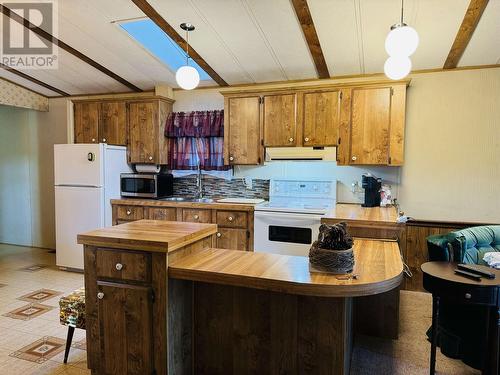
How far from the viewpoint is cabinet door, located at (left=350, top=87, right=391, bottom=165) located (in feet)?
12.2

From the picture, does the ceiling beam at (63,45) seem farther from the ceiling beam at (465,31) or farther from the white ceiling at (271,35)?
the ceiling beam at (465,31)

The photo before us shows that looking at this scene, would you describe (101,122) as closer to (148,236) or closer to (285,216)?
(285,216)

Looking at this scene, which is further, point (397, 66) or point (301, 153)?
point (301, 153)

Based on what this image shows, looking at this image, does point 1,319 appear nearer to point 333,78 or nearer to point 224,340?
point 224,340

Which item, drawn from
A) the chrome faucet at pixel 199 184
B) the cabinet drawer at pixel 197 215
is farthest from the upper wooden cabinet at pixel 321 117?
the chrome faucet at pixel 199 184

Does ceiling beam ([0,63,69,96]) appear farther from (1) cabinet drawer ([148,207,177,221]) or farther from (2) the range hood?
(2) the range hood

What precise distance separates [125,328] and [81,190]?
3017mm

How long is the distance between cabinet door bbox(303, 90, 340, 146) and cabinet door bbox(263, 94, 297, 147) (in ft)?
0.49

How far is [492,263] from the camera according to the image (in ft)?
8.01

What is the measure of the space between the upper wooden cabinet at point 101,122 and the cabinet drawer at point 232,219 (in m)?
1.80

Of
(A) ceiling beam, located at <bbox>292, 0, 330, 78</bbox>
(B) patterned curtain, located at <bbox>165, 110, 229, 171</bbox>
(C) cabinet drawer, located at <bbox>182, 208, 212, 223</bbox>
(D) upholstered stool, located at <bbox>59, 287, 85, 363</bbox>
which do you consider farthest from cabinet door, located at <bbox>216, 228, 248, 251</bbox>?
(A) ceiling beam, located at <bbox>292, 0, 330, 78</bbox>

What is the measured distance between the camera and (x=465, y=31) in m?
3.10

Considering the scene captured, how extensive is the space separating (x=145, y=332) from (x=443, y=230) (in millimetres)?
3302

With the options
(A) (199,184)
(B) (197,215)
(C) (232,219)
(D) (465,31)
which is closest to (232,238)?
(C) (232,219)
